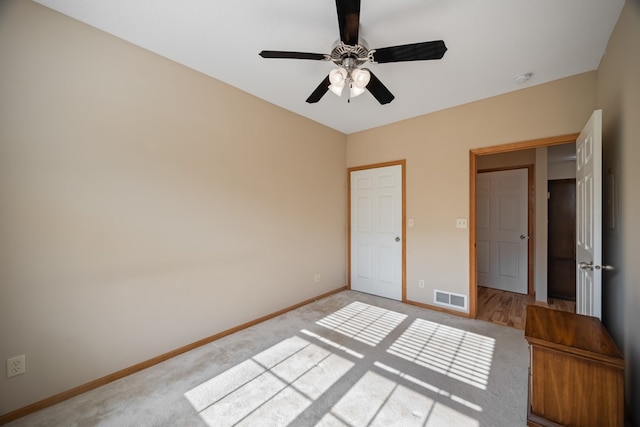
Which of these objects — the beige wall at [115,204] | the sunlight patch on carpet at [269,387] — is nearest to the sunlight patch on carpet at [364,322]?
the sunlight patch on carpet at [269,387]

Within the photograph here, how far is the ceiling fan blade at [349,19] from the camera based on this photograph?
4.17 ft

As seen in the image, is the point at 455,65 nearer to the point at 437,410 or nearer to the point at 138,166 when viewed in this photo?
the point at 437,410

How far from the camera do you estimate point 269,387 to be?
6.23 ft

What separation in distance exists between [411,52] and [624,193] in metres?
1.69

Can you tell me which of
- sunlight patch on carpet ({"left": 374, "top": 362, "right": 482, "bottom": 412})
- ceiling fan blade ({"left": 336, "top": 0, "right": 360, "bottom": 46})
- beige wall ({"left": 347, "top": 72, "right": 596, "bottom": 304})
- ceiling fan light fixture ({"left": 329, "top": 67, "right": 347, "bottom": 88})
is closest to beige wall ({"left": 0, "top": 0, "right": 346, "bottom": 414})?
ceiling fan light fixture ({"left": 329, "top": 67, "right": 347, "bottom": 88})

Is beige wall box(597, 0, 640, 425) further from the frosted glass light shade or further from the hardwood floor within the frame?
the frosted glass light shade

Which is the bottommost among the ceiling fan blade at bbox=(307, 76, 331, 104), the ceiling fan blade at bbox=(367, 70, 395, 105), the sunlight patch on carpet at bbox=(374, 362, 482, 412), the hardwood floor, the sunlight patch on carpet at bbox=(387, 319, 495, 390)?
the sunlight patch on carpet at bbox=(374, 362, 482, 412)

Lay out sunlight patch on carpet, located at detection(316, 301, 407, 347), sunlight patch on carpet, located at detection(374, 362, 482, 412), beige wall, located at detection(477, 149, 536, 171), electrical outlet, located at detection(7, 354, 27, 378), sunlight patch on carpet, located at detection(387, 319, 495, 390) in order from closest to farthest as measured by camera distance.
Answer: electrical outlet, located at detection(7, 354, 27, 378) → sunlight patch on carpet, located at detection(374, 362, 482, 412) → sunlight patch on carpet, located at detection(387, 319, 495, 390) → sunlight patch on carpet, located at detection(316, 301, 407, 347) → beige wall, located at detection(477, 149, 536, 171)

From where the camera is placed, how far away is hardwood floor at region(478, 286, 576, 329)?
305cm

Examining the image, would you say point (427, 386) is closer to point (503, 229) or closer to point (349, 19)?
point (349, 19)

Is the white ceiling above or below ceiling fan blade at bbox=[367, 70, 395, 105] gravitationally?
above

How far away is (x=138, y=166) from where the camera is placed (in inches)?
82.7

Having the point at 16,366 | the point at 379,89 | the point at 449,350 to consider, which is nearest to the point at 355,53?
the point at 379,89

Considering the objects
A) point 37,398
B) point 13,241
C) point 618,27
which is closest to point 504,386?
point 618,27
